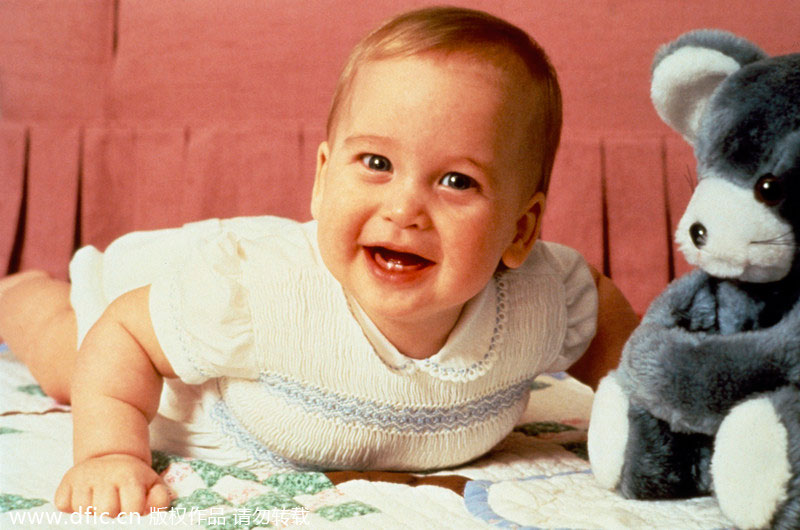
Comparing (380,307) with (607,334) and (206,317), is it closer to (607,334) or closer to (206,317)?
(206,317)

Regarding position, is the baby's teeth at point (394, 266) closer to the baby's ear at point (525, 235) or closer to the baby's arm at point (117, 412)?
the baby's ear at point (525, 235)

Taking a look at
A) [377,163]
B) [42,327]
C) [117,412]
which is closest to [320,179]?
[377,163]

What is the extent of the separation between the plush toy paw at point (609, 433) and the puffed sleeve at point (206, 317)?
31 centimetres

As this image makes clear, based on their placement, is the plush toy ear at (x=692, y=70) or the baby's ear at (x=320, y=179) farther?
the baby's ear at (x=320, y=179)

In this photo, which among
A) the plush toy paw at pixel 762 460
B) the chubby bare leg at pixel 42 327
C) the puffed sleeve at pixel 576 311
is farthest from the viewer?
the chubby bare leg at pixel 42 327

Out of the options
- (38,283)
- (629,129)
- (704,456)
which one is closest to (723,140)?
(704,456)

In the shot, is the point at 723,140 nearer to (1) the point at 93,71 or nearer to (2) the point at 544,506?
(2) the point at 544,506

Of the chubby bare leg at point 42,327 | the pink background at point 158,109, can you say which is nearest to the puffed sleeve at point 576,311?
the pink background at point 158,109

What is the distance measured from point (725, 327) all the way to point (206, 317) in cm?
44

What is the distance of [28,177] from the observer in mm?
1396

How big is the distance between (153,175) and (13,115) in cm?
27

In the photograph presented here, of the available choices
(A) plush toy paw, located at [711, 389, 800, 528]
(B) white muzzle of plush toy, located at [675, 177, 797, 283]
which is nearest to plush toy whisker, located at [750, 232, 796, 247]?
(B) white muzzle of plush toy, located at [675, 177, 797, 283]

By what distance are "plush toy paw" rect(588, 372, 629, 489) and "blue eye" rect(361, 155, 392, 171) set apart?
0.26m

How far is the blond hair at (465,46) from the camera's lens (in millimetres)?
693
